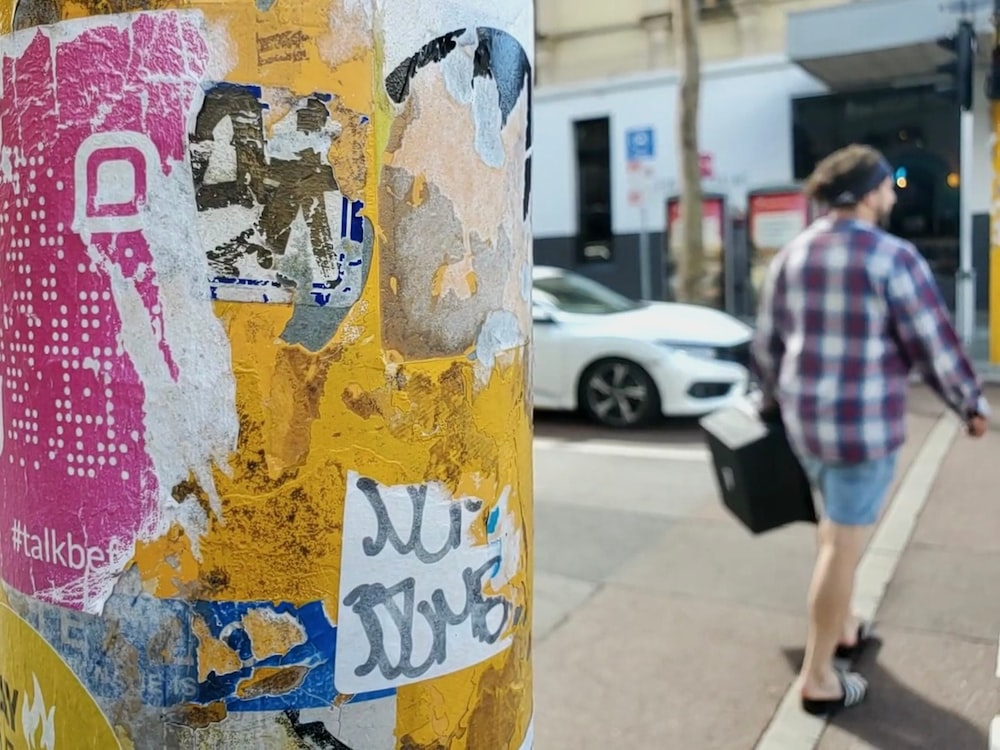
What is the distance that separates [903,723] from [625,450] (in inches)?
188

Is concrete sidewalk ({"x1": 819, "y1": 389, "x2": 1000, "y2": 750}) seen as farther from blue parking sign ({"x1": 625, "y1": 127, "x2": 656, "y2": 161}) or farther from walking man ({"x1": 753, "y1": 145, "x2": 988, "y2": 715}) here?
blue parking sign ({"x1": 625, "y1": 127, "x2": 656, "y2": 161})

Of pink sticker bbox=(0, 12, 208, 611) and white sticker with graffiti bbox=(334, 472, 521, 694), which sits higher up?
pink sticker bbox=(0, 12, 208, 611)

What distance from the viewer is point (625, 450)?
27.0ft

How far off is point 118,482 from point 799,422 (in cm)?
Answer: 254

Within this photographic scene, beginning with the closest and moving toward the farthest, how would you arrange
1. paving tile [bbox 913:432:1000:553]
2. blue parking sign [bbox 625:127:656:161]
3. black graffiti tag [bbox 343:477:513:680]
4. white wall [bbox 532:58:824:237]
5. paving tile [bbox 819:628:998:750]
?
black graffiti tag [bbox 343:477:513:680], paving tile [bbox 819:628:998:750], paving tile [bbox 913:432:1000:553], white wall [bbox 532:58:824:237], blue parking sign [bbox 625:127:656:161]

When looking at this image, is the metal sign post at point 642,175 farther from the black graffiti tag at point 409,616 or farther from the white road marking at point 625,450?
the black graffiti tag at point 409,616

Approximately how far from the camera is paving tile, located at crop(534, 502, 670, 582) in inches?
209

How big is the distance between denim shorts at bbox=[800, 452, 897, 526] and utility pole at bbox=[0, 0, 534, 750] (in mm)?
2071

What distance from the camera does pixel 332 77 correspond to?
1.43 metres

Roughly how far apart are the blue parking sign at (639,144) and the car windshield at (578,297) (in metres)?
7.70

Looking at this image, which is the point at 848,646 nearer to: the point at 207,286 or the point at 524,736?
the point at 524,736

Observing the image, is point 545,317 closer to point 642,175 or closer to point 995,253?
point 995,253

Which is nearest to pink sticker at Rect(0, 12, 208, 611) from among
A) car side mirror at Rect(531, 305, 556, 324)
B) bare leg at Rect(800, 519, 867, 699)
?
bare leg at Rect(800, 519, 867, 699)

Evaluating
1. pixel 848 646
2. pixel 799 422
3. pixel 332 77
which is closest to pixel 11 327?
pixel 332 77
